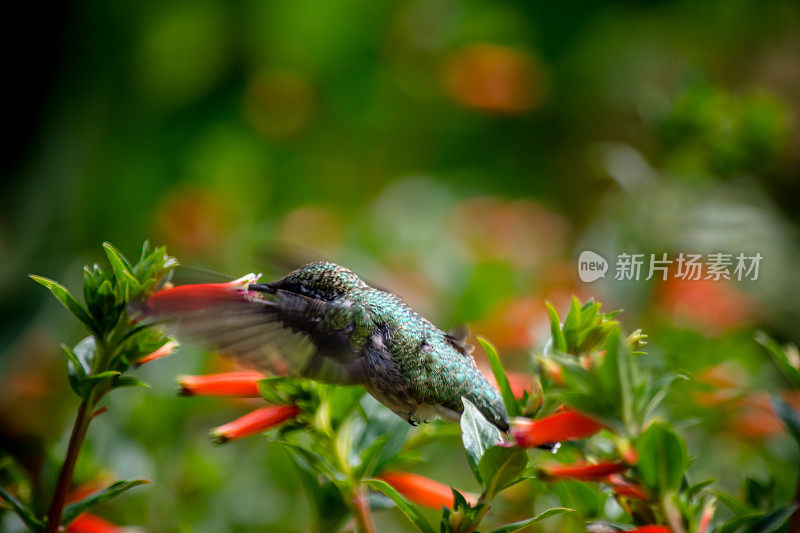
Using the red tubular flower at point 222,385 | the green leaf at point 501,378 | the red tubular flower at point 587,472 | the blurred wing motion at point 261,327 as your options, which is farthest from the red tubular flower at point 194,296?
the red tubular flower at point 587,472

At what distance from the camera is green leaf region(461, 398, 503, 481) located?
3.13 feet

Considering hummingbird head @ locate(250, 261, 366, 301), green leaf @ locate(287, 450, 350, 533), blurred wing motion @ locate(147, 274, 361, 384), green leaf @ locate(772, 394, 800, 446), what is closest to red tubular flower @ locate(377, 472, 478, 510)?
green leaf @ locate(287, 450, 350, 533)

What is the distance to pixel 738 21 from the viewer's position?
5090 millimetres


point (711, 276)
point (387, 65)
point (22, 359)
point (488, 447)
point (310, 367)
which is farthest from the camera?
point (387, 65)

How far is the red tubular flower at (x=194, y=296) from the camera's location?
995 mm

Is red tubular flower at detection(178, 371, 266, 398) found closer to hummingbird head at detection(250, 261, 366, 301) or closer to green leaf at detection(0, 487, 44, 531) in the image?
hummingbird head at detection(250, 261, 366, 301)

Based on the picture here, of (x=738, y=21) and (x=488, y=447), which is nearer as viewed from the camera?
(x=488, y=447)

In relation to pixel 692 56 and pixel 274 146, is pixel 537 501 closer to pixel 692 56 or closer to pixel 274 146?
pixel 274 146

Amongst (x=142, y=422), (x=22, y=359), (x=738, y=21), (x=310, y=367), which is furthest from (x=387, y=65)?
(x=310, y=367)

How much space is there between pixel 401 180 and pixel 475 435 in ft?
9.84

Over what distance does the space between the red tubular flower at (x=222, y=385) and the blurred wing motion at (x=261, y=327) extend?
0.21 ft

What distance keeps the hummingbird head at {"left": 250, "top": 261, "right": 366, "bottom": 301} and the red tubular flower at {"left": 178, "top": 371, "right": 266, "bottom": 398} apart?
0.15m

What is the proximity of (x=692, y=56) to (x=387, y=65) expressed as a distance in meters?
2.10

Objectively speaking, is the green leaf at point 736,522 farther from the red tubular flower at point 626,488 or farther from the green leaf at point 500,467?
the green leaf at point 500,467
